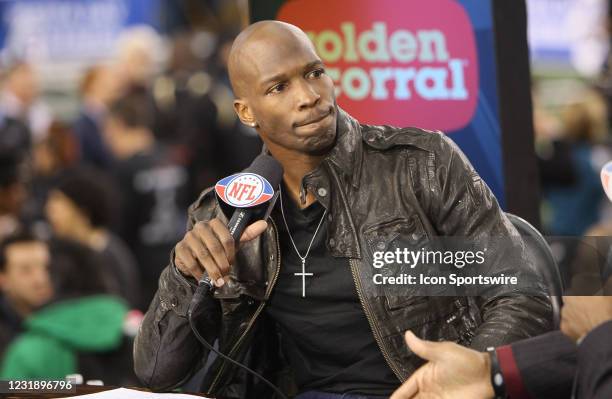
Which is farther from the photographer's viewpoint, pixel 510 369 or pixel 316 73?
pixel 316 73

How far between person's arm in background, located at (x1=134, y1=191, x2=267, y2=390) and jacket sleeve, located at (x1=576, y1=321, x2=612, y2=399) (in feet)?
2.89

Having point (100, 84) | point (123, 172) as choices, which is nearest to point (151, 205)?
point (123, 172)

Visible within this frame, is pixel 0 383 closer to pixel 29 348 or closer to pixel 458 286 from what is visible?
pixel 458 286

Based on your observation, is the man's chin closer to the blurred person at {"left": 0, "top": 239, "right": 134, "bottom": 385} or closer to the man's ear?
the man's ear

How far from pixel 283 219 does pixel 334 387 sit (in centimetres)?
44

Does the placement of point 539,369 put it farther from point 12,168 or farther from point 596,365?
point 12,168

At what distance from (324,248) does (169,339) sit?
0.44m

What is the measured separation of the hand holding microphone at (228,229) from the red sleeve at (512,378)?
2.00ft

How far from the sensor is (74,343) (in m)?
4.45

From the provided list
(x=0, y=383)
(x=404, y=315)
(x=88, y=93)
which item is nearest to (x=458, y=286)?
(x=404, y=315)

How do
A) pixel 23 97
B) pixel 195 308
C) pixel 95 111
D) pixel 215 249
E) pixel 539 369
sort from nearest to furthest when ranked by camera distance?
pixel 539 369 → pixel 215 249 → pixel 195 308 → pixel 95 111 → pixel 23 97

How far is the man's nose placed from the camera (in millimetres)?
2680

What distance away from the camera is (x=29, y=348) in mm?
4273

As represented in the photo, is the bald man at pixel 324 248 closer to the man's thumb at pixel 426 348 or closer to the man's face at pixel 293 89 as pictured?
the man's face at pixel 293 89
